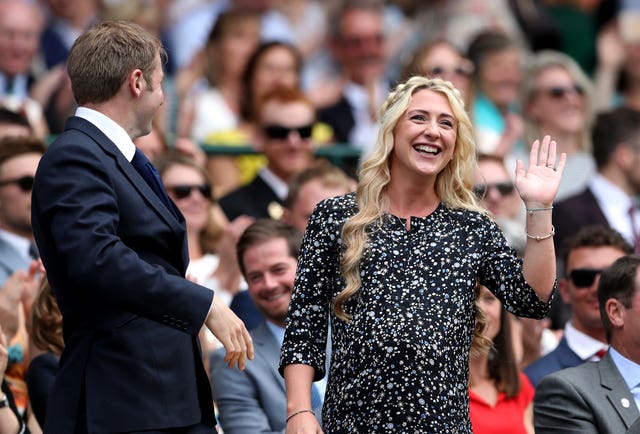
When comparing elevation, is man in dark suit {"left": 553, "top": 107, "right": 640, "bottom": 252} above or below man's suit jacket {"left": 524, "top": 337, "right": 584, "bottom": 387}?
above

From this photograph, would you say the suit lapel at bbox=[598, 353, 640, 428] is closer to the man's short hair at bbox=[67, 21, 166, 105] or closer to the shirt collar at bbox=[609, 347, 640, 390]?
the shirt collar at bbox=[609, 347, 640, 390]

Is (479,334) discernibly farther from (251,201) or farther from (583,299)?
(251,201)

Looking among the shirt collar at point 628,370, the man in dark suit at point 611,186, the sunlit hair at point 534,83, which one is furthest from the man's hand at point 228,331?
the sunlit hair at point 534,83

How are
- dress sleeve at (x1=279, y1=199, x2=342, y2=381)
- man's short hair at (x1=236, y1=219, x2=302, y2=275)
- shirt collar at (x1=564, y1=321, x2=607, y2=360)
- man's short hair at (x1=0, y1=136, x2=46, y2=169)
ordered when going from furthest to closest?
man's short hair at (x1=0, y1=136, x2=46, y2=169)
shirt collar at (x1=564, y1=321, x2=607, y2=360)
man's short hair at (x1=236, y1=219, x2=302, y2=275)
dress sleeve at (x1=279, y1=199, x2=342, y2=381)

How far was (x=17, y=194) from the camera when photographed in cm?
687

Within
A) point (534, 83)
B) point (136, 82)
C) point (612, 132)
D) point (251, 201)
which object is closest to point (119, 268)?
point (136, 82)

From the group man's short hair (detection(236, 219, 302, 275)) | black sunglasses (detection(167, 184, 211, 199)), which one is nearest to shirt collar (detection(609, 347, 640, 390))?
man's short hair (detection(236, 219, 302, 275))

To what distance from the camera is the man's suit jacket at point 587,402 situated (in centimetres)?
526

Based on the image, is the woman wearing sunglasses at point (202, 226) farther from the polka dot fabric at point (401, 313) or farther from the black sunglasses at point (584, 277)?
the polka dot fabric at point (401, 313)

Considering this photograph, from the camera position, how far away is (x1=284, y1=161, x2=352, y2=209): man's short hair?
7.04 m

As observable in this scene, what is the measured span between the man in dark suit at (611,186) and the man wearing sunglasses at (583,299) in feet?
4.89

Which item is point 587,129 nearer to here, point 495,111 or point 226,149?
point 495,111

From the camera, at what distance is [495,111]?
33.0 feet

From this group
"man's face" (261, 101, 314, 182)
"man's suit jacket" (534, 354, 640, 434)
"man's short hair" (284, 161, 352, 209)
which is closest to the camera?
"man's suit jacket" (534, 354, 640, 434)
